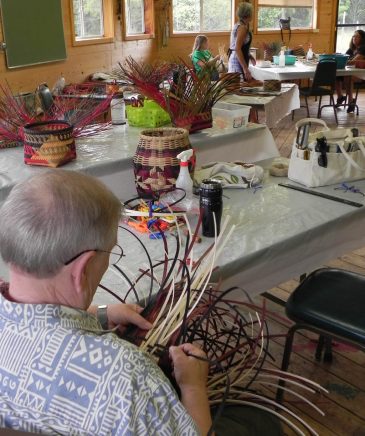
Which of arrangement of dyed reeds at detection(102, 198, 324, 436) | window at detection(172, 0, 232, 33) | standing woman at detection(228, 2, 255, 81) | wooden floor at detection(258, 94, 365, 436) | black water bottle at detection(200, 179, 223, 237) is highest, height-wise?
window at detection(172, 0, 232, 33)

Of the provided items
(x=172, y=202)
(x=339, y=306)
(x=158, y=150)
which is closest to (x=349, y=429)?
(x=339, y=306)

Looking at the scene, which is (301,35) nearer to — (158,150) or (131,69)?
(131,69)

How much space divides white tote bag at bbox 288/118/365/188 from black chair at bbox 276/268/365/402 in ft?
1.42

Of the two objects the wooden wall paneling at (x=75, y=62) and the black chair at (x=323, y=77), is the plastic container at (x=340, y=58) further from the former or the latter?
the wooden wall paneling at (x=75, y=62)

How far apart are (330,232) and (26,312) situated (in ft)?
4.21

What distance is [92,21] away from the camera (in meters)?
6.57

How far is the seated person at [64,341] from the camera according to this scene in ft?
2.68

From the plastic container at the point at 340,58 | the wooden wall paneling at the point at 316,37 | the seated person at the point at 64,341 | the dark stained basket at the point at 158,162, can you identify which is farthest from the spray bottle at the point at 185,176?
the wooden wall paneling at the point at 316,37

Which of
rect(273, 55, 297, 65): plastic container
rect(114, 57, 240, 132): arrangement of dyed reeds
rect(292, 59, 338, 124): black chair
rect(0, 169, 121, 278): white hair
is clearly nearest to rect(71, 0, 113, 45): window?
rect(273, 55, 297, 65): plastic container

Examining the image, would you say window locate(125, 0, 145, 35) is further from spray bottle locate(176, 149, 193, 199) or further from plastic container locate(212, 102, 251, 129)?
spray bottle locate(176, 149, 193, 199)

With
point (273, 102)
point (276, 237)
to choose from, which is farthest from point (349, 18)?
point (276, 237)

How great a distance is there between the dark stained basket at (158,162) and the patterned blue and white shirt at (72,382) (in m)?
1.15

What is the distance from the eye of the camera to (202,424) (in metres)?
0.94

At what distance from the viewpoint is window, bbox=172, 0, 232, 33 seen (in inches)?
320
